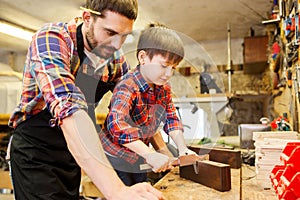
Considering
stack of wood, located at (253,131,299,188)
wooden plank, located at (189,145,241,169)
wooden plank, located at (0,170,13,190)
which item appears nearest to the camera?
stack of wood, located at (253,131,299,188)

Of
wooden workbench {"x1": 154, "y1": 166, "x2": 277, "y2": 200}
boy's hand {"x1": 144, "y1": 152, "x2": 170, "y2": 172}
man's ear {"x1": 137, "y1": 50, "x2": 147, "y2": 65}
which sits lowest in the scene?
wooden workbench {"x1": 154, "y1": 166, "x2": 277, "y2": 200}

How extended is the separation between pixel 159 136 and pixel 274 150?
1.24 ft

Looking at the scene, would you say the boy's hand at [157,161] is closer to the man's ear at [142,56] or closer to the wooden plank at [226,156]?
the man's ear at [142,56]

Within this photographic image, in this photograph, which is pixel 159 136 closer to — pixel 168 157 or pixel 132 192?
pixel 168 157

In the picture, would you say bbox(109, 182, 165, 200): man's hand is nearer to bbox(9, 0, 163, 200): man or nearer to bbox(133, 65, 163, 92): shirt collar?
bbox(9, 0, 163, 200): man

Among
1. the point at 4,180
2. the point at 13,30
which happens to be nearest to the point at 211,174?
the point at 4,180

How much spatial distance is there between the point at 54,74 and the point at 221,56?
424cm

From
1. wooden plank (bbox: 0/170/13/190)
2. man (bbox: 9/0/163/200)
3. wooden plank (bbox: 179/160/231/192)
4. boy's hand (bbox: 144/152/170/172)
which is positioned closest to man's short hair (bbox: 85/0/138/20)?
man (bbox: 9/0/163/200)

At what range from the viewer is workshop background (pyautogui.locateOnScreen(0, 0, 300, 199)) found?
756 millimetres

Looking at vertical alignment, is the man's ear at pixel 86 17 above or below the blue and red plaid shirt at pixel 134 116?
above

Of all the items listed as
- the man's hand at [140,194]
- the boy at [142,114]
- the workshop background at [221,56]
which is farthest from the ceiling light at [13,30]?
the man's hand at [140,194]

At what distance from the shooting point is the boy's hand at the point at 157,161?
725 mm

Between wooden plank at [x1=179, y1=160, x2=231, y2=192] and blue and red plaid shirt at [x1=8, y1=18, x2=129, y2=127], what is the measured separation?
0.39m

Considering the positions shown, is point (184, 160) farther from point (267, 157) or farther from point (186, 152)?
point (267, 157)
